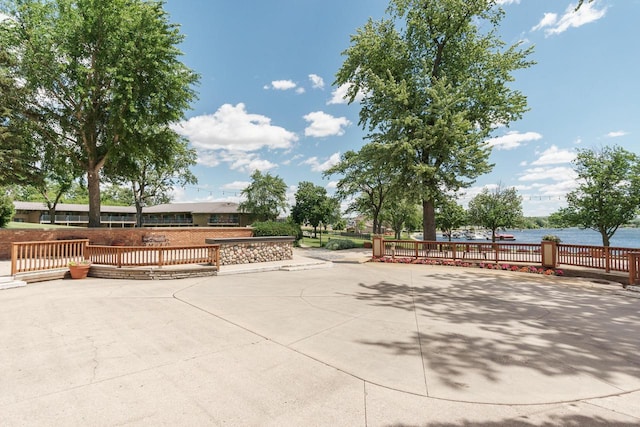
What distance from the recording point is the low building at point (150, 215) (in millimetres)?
45656

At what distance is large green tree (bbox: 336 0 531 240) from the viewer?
54.3 feet

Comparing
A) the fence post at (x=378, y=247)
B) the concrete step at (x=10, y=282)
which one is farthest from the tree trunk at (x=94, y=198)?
the fence post at (x=378, y=247)

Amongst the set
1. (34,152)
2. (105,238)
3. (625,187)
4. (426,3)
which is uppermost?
(426,3)

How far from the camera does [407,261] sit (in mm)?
15531

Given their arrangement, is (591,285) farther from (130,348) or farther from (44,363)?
(44,363)

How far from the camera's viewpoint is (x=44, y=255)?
10195 mm

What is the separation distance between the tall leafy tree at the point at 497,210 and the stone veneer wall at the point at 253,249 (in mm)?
26255

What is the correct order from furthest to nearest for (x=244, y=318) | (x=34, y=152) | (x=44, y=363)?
(x=34, y=152) < (x=244, y=318) < (x=44, y=363)

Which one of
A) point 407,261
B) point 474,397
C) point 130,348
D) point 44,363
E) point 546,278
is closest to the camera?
point 474,397

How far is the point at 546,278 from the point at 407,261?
6.04 meters

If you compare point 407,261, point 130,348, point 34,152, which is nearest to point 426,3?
point 407,261

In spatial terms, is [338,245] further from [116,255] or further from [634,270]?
[634,270]

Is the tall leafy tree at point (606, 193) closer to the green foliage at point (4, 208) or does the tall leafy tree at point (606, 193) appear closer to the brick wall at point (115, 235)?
the brick wall at point (115, 235)

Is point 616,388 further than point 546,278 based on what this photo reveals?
No
